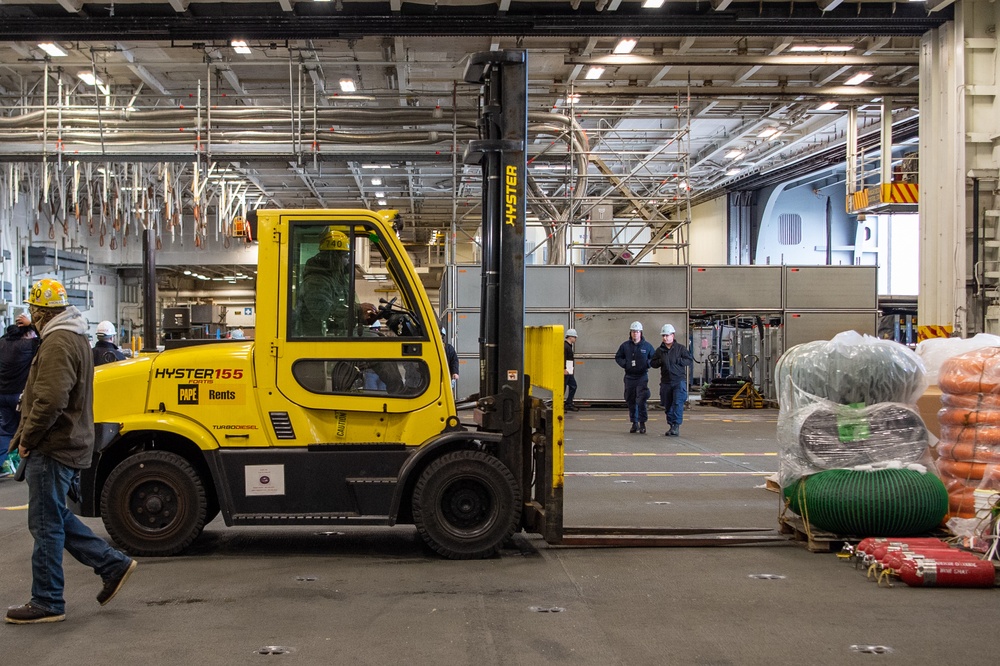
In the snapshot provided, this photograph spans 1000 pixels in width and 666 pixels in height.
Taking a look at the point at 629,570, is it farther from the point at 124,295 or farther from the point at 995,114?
the point at 124,295

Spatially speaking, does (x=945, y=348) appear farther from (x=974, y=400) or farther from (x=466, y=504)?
(x=466, y=504)

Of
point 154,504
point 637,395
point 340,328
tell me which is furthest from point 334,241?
point 637,395

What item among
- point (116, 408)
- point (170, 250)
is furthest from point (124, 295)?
point (116, 408)

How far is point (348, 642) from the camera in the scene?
4781mm

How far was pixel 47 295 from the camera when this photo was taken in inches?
206

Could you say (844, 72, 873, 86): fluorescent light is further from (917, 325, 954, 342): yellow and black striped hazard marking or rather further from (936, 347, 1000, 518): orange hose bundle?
(936, 347, 1000, 518): orange hose bundle

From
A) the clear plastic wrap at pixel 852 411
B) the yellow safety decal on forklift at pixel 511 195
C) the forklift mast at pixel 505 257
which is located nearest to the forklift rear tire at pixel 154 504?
the forklift mast at pixel 505 257

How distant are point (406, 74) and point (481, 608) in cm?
1396

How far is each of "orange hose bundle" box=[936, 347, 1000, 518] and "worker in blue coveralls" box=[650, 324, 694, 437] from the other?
25.3 feet

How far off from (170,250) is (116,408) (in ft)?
76.4

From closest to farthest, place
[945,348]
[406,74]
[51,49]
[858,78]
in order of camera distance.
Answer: [945,348] → [51,49] → [406,74] → [858,78]

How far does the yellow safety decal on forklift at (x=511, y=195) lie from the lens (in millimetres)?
6895

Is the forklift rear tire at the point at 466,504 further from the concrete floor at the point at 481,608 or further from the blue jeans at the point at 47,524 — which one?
the blue jeans at the point at 47,524

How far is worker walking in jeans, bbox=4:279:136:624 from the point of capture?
502 cm
